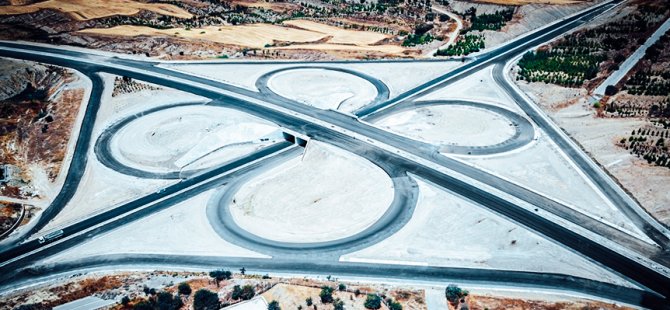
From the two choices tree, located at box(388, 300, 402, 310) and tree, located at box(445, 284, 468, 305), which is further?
tree, located at box(445, 284, 468, 305)

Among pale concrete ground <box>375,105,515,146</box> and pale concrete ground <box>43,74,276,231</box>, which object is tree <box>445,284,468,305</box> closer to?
pale concrete ground <box>375,105,515,146</box>

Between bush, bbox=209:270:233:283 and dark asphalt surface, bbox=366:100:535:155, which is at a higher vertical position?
dark asphalt surface, bbox=366:100:535:155

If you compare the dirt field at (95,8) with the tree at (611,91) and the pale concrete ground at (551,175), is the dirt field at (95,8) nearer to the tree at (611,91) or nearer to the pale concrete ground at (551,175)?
the pale concrete ground at (551,175)

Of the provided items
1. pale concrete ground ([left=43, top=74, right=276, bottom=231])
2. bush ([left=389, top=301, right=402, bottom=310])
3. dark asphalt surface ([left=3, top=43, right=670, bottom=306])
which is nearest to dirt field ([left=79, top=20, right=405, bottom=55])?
dark asphalt surface ([left=3, top=43, right=670, bottom=306])

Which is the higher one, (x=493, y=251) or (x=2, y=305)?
(x=493, y=251)

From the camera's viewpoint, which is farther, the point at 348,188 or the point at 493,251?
the point at 348,188

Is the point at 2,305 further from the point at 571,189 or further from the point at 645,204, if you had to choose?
the point at 645,204

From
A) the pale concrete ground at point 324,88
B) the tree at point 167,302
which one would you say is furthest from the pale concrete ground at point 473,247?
the pale concrete ground at point 324,88

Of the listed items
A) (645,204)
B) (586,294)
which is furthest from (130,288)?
(645,204)
